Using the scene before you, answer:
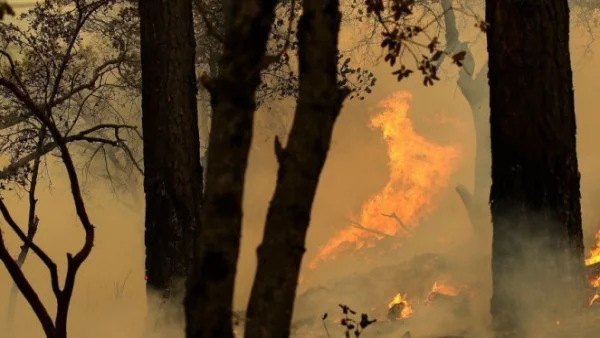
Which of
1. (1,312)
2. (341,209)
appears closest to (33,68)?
(1,312)

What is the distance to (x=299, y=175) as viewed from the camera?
2.19 metres

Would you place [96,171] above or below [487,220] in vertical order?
above

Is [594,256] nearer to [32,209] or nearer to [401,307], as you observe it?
[401,307]

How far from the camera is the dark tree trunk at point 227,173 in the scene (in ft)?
6.15

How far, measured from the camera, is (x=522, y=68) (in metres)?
5.23

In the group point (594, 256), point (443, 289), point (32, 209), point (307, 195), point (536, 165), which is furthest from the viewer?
point (443, 289)

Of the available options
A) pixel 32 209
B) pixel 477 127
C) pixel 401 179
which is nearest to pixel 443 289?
pixel 32 209

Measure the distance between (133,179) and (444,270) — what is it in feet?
50.0

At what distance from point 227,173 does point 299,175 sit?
0.35 meters

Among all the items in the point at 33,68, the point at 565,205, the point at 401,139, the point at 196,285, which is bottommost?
the point at 196,285

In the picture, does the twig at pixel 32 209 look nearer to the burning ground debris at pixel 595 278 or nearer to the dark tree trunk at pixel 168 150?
the dark tree trunk at pixel 168 150

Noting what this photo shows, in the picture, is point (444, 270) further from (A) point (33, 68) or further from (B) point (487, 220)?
(A) point (33, 68)

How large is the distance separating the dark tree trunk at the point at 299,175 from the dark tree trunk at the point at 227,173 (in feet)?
0.79

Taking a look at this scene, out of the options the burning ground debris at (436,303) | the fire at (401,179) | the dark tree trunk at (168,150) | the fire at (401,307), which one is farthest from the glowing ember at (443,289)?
the fire at (401,179)
